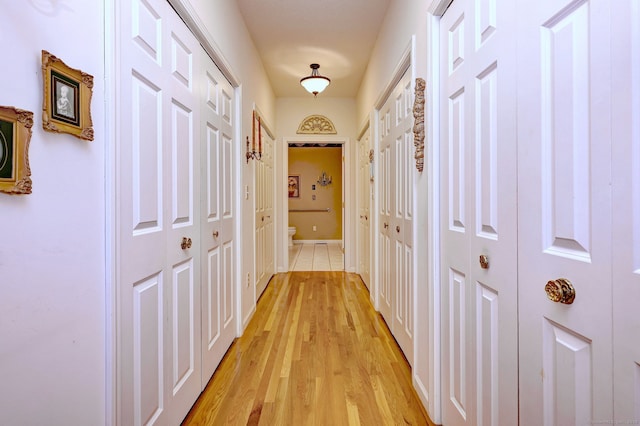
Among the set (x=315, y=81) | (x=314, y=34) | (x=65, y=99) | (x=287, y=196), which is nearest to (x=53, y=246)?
(x=65, y=99)

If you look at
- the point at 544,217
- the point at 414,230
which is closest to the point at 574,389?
the point at 544,217

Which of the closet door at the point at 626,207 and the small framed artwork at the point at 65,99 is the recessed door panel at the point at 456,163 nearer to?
the closet door at the point at 626,207

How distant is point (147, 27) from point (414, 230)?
162cm

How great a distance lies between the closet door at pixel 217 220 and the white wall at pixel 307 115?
2390 millimetres

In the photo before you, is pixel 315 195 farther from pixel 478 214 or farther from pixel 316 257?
pixel 478 214

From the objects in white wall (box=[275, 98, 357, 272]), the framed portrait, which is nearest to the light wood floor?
the framed portrait

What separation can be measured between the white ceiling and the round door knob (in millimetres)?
2661

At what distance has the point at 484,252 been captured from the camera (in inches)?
45.4

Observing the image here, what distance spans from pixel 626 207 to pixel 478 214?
0.58 metres

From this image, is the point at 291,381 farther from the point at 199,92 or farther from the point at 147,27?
the point at 147,27

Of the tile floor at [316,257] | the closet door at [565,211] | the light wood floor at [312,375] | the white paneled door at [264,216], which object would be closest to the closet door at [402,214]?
the light wood floor at [312,375]

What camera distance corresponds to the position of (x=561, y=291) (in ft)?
2.46

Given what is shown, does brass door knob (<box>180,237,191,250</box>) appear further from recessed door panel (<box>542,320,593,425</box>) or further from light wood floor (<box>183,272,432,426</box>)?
recessed door panel (<box>542,320,593,425</box>)

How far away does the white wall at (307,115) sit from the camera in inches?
196
